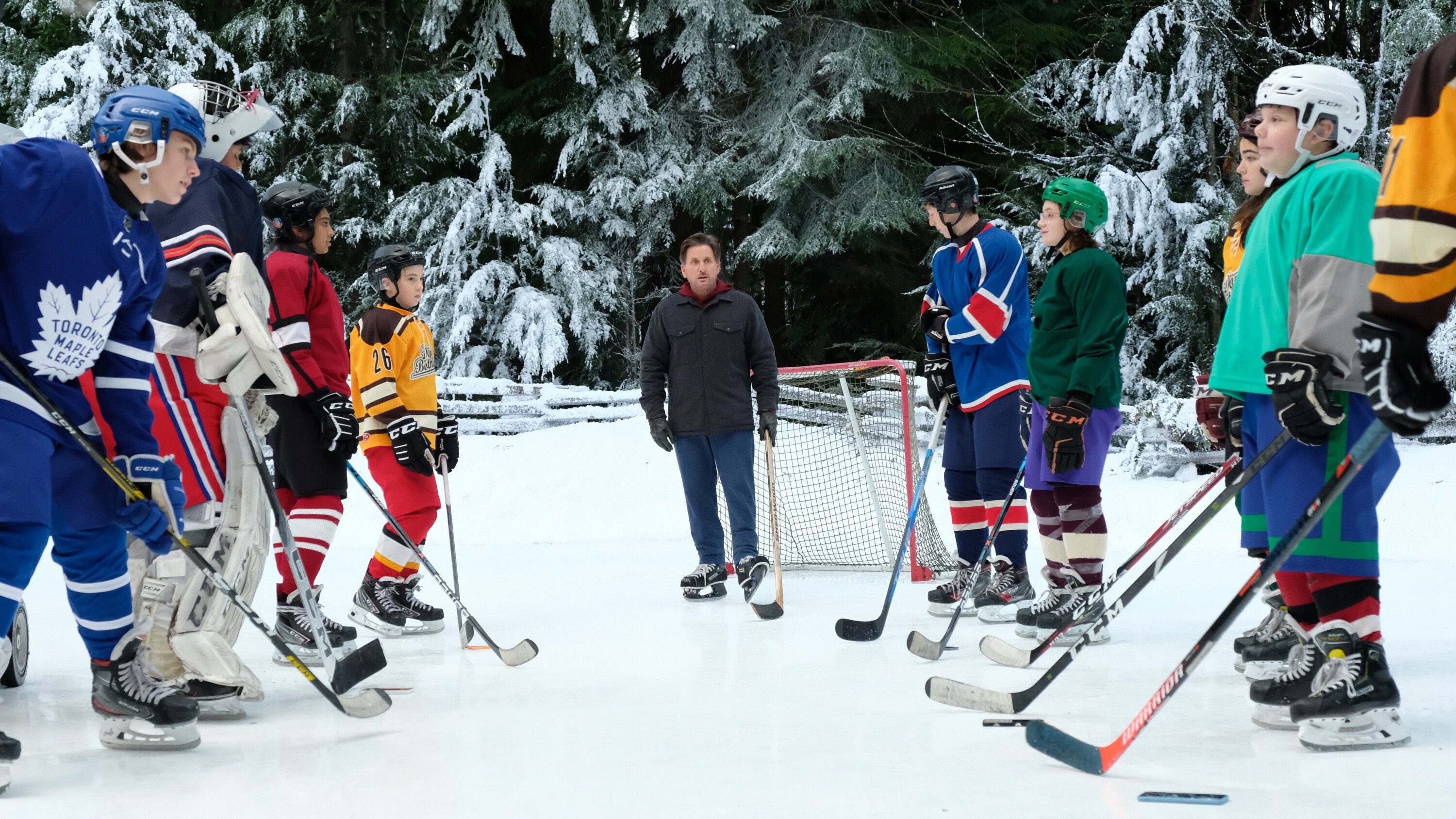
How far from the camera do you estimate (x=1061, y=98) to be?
1047 centimetres

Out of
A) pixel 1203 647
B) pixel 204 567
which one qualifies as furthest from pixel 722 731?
pixel 204 567

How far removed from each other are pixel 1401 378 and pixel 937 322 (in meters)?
2.49

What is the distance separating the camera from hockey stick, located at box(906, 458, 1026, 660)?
324 centimetres

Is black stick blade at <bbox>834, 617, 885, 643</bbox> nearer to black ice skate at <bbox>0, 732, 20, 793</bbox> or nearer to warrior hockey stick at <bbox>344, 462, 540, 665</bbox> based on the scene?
warrior hockey stick at <bbox>344, 462, 540, 665</bbox>

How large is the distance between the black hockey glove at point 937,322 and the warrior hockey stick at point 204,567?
7.58ft

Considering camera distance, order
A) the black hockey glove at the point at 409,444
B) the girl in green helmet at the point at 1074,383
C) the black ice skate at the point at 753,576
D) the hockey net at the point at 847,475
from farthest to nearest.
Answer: the hockey net at the point at 847,475 < the black ice skate at the point at 753,576 < the black hockey glove at the point at 409,444 < the girl in green helmet at the point at 1074,383

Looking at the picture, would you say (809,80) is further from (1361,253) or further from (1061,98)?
(1361,253)

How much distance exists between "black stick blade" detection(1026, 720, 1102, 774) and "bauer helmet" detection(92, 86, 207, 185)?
6.95 ft

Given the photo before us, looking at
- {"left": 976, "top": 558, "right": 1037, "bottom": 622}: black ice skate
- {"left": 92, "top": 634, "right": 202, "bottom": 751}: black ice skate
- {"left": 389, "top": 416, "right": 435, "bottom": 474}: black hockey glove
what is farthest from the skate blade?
{"left": 976, "top": 558, "right": 1037, "bottom": 622}: black ice skate

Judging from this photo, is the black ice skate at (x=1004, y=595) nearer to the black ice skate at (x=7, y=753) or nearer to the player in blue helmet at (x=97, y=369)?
the player in blue helmet at (x=97, y=369)

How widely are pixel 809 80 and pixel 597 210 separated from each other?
7.57ft

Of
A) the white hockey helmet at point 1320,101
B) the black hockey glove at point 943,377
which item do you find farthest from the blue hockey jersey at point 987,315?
the white hockey helmet at point 1320,101

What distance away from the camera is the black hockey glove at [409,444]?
3924 mm

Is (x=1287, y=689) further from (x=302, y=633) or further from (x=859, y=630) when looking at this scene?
(x=302, y=633)
